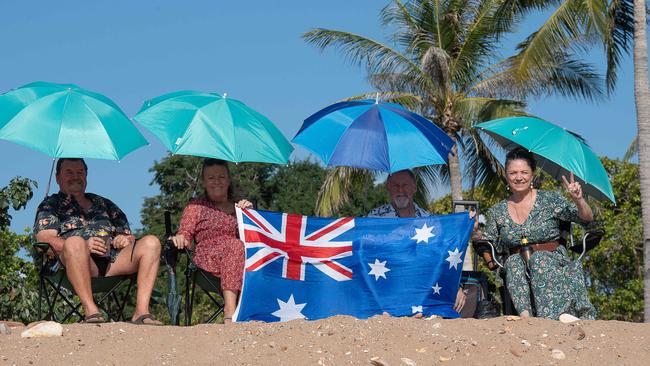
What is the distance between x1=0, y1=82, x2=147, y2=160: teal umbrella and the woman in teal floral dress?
9.40ft

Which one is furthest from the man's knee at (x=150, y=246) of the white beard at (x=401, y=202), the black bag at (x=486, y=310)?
the black bag at (x=486, y=310)

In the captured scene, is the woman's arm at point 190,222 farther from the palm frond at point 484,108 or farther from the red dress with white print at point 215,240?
the palm frond at point 484,108

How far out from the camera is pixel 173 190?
1469 inches

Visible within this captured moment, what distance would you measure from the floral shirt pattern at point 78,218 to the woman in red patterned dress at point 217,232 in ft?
1.72

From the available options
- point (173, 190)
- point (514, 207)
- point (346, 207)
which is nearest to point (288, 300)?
point (514, 207)

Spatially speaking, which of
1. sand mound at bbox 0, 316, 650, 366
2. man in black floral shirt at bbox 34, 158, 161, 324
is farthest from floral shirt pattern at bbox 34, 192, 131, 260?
sand mound at bbox 0, 316, 650, 366

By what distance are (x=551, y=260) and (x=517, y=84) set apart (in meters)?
14.5

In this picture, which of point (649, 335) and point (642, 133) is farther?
point (642, 133)

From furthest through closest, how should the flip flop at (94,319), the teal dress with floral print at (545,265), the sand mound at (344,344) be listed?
1. the teal dress with floral print at (545,265)
2. the flip flop at (94,319)
3. the sand mound at (344,344)

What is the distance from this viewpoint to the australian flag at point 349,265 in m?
7.49

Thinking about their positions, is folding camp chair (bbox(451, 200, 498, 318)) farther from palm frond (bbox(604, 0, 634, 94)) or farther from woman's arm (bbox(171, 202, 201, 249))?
palm frond (bbox(604, 0, 634, 94))

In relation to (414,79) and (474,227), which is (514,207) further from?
(414,79)

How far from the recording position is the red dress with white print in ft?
24.9

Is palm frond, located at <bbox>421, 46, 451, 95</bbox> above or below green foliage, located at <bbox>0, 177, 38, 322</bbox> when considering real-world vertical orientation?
above
